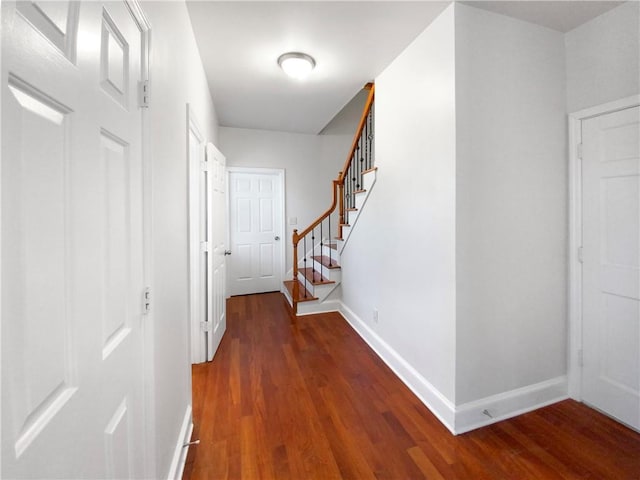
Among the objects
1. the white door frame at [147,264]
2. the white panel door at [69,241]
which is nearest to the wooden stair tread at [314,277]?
the white door frame at [147,264]

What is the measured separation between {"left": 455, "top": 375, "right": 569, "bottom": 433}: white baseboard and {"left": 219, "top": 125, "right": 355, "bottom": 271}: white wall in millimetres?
3425

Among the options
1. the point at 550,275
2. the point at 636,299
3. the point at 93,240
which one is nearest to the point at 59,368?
the point at 93,240

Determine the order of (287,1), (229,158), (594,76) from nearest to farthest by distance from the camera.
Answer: (287,1) < (594,76) < (229,158)

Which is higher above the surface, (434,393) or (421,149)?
(421,149)

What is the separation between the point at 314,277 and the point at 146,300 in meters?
3.02

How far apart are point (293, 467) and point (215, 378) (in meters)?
1.07

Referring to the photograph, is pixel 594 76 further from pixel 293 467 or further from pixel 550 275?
pixel 293 467

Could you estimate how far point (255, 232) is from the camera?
15.0 ft

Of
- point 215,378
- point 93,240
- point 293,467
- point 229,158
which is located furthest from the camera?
point 229,158

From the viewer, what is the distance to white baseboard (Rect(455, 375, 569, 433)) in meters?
1.74

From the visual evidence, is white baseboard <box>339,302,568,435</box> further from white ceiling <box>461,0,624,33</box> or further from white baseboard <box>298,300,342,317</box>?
white ceiling <box>461,0,624,33</box>

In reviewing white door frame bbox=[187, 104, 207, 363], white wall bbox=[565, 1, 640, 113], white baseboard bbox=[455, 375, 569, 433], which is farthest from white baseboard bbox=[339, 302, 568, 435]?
white wall bbox=[565, 1, 640, 113]

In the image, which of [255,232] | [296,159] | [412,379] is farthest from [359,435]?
[296,159]

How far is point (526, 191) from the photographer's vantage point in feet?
6.16
